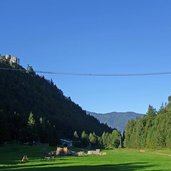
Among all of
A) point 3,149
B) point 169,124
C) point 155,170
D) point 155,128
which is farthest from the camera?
point 155,128

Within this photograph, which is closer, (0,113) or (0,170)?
(0,170)

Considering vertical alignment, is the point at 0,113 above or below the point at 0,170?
above

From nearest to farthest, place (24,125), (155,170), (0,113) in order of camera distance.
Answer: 1. (155,170)
2. (0,113)
3. (24,125)

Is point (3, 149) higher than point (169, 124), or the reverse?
point (169, 124)

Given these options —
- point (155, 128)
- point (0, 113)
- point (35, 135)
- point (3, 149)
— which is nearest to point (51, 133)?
point (35, 135)

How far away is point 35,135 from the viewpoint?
166 metres

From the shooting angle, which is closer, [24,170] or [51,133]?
[24,170]

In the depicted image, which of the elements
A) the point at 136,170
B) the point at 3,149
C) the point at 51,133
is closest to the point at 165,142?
the point at 51,133

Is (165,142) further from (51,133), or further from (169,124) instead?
(51,133)

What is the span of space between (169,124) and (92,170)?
134099 millimetres

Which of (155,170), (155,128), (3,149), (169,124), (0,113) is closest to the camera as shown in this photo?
(155,170)

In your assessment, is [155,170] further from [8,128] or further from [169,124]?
[169,124]

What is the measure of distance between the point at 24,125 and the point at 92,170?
356 feet

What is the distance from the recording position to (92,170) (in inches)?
2007
